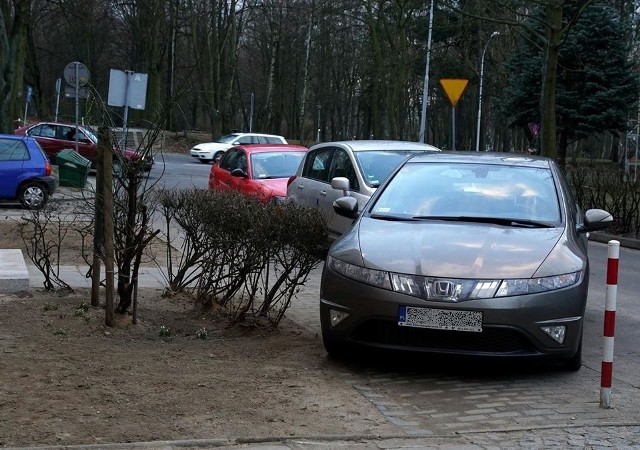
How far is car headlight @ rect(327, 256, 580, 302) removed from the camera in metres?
6.10

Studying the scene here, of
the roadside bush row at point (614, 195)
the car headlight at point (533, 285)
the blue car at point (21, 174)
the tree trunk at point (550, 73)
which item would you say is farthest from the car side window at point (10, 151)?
the car headlight at point (533, 285)

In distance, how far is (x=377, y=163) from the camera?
13.0 m

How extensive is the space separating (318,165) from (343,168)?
0.92 metres

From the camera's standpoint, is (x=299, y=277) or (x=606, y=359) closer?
(x=606, y=359)

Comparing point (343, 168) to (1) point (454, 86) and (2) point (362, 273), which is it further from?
(1) point (454, 86)

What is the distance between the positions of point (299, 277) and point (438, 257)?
157cm

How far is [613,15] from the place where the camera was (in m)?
35.7

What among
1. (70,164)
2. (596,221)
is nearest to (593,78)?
(70,164)

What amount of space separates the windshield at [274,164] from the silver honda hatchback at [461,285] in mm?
9957

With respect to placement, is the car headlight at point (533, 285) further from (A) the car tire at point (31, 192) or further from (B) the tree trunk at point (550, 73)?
(B) the tree trunk at point (550, 73)

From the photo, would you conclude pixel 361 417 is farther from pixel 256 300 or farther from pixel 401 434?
pixel 256 300

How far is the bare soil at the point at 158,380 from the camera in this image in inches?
202

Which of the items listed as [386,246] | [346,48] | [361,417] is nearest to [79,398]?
[361,417]

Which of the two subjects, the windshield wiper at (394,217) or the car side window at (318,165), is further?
the car side window at (318,165)
